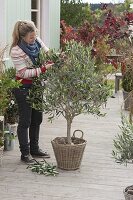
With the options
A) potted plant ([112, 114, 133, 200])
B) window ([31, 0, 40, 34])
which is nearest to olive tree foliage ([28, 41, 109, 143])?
potted plant ([112, 114, 133, 200])

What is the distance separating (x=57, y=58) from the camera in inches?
210

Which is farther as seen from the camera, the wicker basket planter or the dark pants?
the dark pants

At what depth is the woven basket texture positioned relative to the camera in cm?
534

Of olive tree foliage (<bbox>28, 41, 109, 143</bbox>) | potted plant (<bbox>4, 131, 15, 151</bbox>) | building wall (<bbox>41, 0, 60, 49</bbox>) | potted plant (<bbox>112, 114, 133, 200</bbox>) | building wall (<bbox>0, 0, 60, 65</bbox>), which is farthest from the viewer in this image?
building wall (<bbox>41, 0, 60, 49</bbox>)

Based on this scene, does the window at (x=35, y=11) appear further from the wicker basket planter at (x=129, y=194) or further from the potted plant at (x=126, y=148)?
the wicker basket planter at (x=129, y=194)

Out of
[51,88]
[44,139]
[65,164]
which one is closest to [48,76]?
[51,88]

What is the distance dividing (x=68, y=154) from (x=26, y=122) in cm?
65

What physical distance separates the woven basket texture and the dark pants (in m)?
0.41

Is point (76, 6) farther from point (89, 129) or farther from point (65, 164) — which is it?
point (65, 164)

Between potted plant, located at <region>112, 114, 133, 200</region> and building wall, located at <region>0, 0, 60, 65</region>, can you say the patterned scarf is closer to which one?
building wall, located at <region>0, 0, 60, 65</region>

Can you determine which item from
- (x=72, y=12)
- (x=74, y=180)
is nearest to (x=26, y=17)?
(x=74, y=180)

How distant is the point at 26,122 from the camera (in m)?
5.50

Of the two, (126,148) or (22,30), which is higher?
(22,30)

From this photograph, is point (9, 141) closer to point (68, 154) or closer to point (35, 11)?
point (68, 154)
